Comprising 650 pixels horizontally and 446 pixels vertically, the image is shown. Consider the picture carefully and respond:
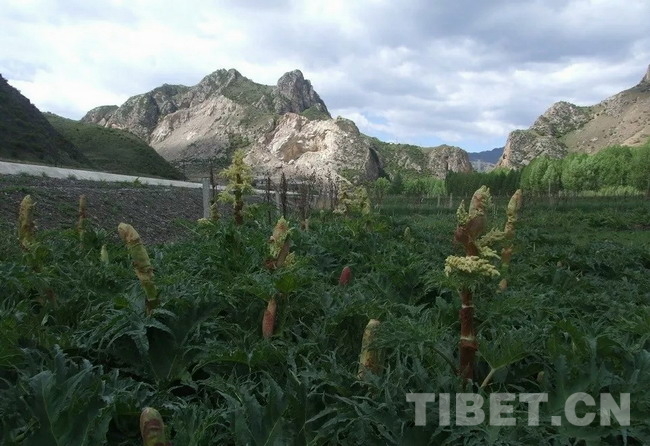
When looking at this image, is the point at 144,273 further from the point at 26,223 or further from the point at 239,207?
the point at 239,207

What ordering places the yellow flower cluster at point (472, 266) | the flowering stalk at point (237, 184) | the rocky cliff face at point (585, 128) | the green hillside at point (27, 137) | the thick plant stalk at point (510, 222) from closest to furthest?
the yellow flower cluster at point (472, 266) → the thick plant stalk at point (510, 222) → the flowering stalk at point (237, 184) → the green hillside at point (27, 137) → the rocky cliff face at point (585, 128)

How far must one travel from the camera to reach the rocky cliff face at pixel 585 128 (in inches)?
5098

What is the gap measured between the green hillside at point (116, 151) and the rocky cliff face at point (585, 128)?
342 ft

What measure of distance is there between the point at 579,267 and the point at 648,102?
153090 millimetres

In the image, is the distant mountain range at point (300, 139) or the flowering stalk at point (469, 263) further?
the distant mountain range at point (300, 139)

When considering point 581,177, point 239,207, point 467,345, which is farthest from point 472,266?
point 581,177

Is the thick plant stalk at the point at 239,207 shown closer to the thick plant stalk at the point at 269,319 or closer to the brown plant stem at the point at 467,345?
the thick plant stalk at the point at 269,319

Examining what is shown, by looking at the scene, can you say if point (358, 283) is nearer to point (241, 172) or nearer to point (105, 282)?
point (105, 282)

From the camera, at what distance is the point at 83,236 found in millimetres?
3992

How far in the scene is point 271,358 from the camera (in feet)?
6.97

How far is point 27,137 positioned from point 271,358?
190ft

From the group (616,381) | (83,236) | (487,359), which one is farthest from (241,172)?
(616,381)

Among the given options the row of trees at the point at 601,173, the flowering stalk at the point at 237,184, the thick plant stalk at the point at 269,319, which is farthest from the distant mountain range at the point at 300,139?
the thick plant stalk at the point at 269,319

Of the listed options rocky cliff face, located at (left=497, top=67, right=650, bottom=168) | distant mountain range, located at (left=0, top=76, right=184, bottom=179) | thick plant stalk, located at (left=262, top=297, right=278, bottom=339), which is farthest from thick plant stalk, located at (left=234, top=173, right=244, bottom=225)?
rocky cliff face, located at (left=497, top=67, right=650, bottom=168)
